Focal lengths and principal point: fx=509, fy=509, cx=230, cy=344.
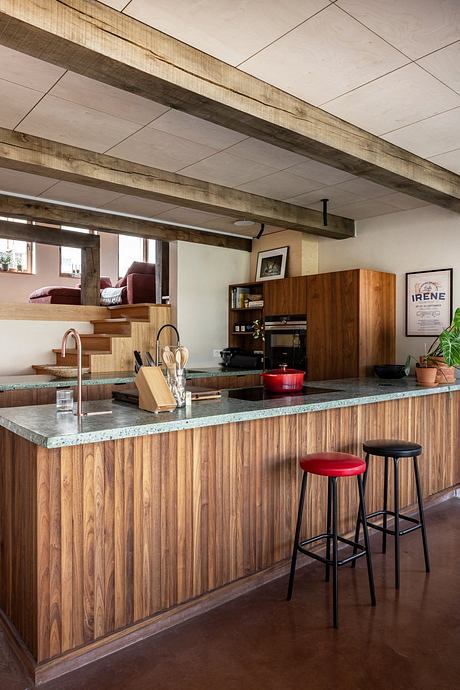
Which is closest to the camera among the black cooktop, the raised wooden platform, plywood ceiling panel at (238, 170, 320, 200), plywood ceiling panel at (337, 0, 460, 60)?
plywood ceiling panel at (337, 0, 460, 60)

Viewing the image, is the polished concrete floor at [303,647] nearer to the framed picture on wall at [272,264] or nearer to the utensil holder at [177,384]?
the utensil holder at [177,384]

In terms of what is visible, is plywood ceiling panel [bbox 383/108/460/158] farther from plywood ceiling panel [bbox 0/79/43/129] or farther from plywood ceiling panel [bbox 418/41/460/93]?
plywood ceiling panel [bbox 0/79/43/129]

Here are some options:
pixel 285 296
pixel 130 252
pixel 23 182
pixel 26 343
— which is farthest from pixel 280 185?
pixel 130 252

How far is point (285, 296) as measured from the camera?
5.80 metres

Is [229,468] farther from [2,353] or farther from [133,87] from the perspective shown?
[2,353]

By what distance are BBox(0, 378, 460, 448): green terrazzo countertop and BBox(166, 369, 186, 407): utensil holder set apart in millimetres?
70

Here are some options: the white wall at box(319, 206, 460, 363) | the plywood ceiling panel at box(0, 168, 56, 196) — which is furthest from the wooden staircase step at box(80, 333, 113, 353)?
the white wall at box(319, 206, 460, 363)

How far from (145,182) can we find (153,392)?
2.24 metres

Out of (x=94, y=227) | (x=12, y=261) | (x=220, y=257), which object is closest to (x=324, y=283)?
(x=220, y=257)

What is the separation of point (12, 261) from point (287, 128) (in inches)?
335

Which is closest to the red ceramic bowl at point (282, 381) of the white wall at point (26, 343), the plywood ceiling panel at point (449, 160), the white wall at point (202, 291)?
the plywood ceiling panel at point (449, 160)

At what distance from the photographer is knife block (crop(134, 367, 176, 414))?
7.84ft

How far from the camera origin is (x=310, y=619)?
7.76 ft

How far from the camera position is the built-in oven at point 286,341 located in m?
5.63
